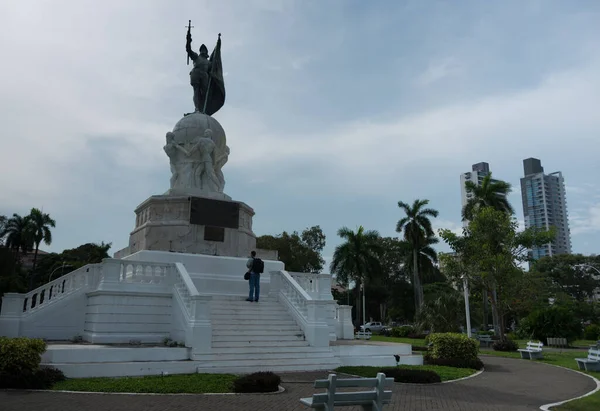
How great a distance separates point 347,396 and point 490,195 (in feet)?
135

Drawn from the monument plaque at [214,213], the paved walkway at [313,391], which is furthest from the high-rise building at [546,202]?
the paved walkway at [313,391]

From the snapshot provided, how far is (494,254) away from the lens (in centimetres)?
2862

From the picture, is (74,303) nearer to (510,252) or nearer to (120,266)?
(120,266)

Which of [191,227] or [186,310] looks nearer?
[186,310]

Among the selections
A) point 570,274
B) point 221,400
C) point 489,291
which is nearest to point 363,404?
point 221,400

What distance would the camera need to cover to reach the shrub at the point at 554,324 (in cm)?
2984

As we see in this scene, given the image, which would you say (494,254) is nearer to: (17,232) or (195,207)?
(195,207)

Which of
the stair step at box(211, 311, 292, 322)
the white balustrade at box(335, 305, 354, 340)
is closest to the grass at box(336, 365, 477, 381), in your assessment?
the stair step at box(211, 311, 292, 322)

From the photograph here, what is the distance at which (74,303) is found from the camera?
49.7 ft

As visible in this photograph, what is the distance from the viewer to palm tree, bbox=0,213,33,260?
60.0 meters

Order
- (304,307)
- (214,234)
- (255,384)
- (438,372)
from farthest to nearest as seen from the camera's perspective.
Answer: (214,234)
(304,307)
(438,372)
(255,384)

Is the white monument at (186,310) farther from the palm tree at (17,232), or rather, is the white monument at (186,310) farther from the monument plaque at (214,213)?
the palm tree at (17,232)

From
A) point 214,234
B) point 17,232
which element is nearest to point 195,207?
point 214,234

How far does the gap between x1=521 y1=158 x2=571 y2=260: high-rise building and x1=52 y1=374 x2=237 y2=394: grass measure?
345 ft
